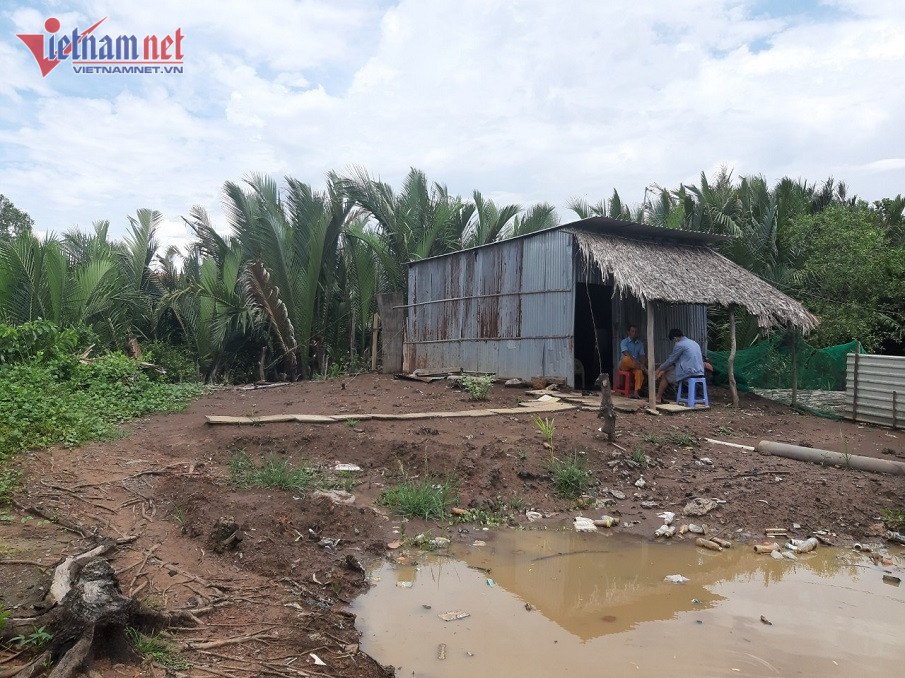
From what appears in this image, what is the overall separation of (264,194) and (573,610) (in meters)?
12.4

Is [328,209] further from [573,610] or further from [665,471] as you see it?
[573,610]

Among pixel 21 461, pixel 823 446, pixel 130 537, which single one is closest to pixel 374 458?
pixel 130 537

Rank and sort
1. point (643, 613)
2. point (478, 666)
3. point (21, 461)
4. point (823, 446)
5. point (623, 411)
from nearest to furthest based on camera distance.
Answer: point (478, 666), point (643, 613), point (21, 461), point (823, 446), point (623, 411)

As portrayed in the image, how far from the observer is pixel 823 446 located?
304 inches

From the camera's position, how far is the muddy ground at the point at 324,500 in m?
3.46

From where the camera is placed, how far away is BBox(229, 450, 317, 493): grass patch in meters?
5.62

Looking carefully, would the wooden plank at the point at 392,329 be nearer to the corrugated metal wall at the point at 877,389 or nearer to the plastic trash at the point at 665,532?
the corrugated metal wall at the point at 877,389

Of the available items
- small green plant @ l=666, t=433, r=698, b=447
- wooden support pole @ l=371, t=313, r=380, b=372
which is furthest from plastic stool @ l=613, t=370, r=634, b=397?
wooden support pole @ l=371, t=313, r=380, b=372

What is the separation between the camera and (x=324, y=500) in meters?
5.26

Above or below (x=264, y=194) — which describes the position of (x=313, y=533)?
below

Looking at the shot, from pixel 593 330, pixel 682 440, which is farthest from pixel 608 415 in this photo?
pixel 593 330

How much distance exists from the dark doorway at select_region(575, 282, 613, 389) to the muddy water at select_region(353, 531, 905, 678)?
25.7 feet

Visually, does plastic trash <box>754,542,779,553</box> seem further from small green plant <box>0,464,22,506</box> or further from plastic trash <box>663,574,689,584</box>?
small green plant <box>0,464,22,506</box>

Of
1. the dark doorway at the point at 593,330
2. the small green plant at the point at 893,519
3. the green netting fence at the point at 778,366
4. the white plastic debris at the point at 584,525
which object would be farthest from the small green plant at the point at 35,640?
the green netting fence at the point at 778,366
